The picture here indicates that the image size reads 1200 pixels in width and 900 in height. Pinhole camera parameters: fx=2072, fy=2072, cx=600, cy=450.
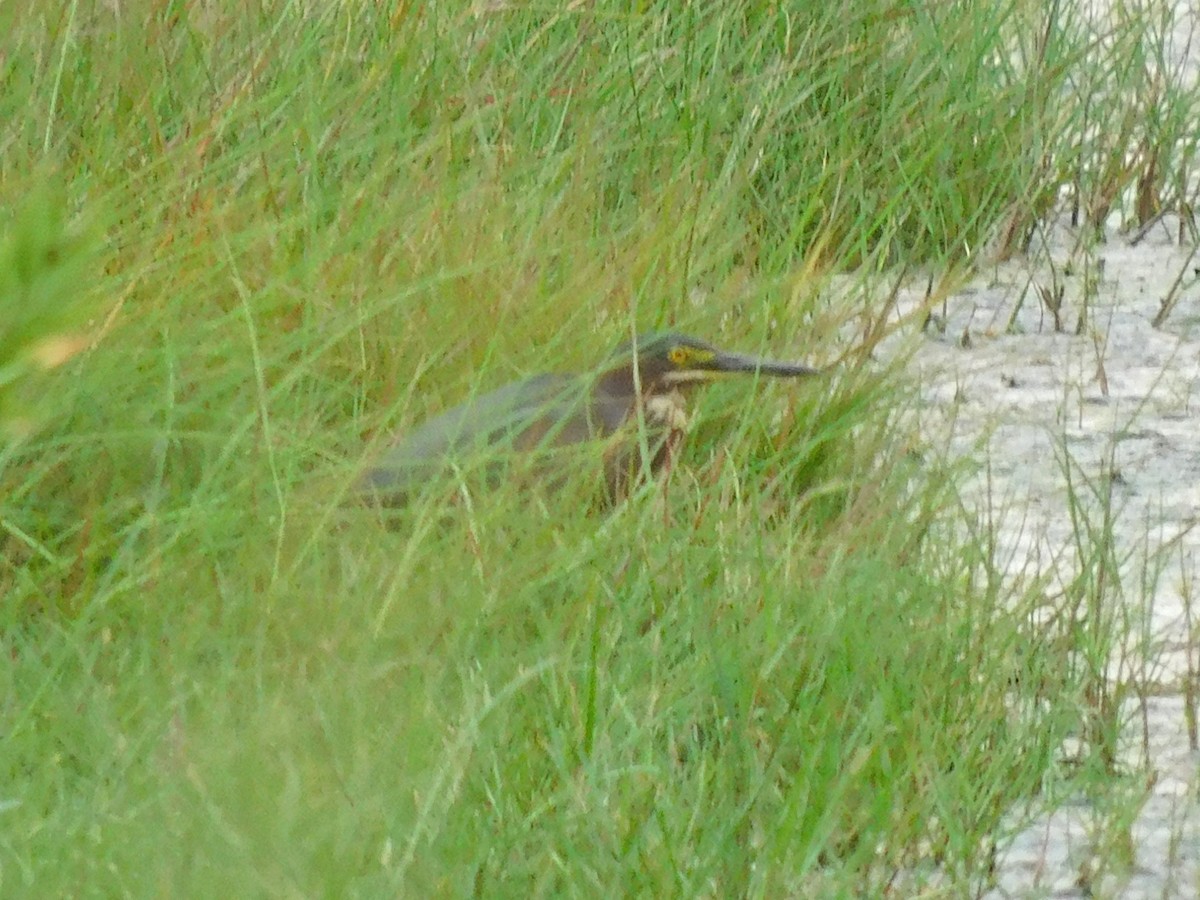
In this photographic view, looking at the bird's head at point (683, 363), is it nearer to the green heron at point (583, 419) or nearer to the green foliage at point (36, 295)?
the green heron at point (583, 419)

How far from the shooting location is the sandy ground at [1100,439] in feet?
6.12

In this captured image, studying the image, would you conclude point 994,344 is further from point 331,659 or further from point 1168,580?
point 331,659

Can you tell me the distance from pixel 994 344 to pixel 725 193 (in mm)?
712

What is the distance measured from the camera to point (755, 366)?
105 inches

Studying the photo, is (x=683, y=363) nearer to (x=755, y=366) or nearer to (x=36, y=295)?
(x=755, y=366)

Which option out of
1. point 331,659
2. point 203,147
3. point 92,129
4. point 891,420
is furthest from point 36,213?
point 891,420

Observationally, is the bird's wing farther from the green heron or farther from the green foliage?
the green foliage

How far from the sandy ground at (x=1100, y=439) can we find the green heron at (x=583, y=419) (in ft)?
1.13

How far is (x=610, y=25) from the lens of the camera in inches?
130

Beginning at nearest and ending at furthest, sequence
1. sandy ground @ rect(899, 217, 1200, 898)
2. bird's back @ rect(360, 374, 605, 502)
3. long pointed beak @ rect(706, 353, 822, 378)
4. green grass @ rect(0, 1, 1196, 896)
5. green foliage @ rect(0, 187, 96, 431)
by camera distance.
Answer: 1. green foliage @ rect(0, 187, 96, 431)
2. green grass @ rect(0, 1, 1196, 896)
3. sandy ground @ rect(899, 217, 1200, 898)
4. bird's back @ rect(360, 374, 605, 502)
5. long pointed beak @ rect(706, 353, 822, 378)

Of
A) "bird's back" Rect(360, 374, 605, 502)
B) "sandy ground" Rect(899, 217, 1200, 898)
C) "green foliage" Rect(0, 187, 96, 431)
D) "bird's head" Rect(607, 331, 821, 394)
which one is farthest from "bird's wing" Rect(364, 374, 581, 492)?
"green foliage" Rect(0, 187, 96, 431)

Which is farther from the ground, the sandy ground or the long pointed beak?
the long pointed beak

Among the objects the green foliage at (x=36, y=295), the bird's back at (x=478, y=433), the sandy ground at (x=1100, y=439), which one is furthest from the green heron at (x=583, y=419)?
the green foliage at (x=36, y=295)

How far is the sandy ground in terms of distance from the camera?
6.12ft
